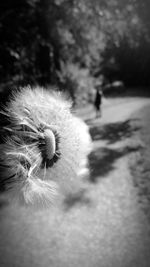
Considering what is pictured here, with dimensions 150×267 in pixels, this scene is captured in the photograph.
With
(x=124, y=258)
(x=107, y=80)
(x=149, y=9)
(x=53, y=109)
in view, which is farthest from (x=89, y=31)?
(x=107, y=80)

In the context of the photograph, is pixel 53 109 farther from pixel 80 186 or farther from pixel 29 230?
pixel 80 186

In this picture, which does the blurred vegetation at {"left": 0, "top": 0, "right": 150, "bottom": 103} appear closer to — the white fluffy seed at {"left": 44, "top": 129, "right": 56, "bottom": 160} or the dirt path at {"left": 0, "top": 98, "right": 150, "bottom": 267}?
the dirt path at {"left": 0, "top": 98, "right": 150, "bottom": 267}

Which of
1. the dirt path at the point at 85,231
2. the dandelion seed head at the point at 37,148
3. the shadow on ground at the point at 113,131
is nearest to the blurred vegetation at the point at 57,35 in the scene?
the shadow on ground at the point at 113,131

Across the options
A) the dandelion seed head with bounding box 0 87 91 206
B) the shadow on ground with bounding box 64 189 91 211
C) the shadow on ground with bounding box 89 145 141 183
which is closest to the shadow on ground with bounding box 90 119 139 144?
the shadow on ground with bounding box 89 145 141 183

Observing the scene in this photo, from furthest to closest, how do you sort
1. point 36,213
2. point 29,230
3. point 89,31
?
point 89,31 → point 36,213 → point 29,230

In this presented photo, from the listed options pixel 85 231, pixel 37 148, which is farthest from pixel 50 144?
pixel 85 231

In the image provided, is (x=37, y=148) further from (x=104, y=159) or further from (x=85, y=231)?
(x=104, y=159)
